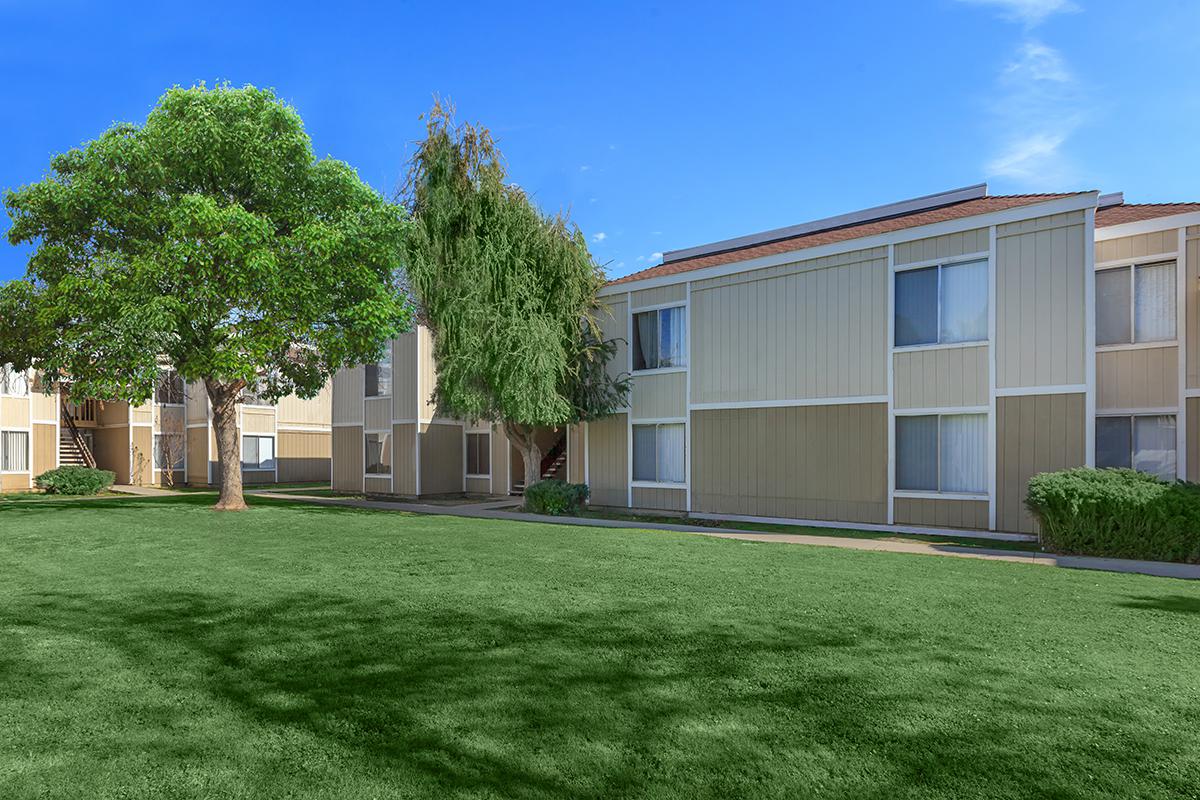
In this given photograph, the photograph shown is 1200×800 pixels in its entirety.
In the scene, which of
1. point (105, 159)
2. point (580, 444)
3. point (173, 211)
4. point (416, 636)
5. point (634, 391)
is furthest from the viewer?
point (580, 444)

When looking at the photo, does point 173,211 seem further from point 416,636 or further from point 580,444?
point 416,636

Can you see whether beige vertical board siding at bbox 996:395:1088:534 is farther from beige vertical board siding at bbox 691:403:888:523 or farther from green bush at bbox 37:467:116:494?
green bush at bbox 37:467:116:494

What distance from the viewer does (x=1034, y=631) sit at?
6.20 metres

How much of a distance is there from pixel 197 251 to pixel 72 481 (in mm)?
17663

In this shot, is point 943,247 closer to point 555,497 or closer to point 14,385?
point 555,497

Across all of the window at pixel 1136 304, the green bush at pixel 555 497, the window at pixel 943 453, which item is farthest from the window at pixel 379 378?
the window at pixel 1136 304

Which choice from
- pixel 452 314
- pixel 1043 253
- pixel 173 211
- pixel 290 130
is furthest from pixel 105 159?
pixel 1043 253

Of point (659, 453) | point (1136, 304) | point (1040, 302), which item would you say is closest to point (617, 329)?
point (659, 453)

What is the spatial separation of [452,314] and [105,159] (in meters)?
8.60

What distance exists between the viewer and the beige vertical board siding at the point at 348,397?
94.7 feet

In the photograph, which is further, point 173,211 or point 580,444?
point 580,444

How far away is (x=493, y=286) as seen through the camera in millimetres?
17922

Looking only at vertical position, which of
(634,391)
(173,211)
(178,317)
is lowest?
(634,391)

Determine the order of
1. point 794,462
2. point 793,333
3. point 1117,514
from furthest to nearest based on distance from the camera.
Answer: point 793,333, point 794,462, point 1117,514
